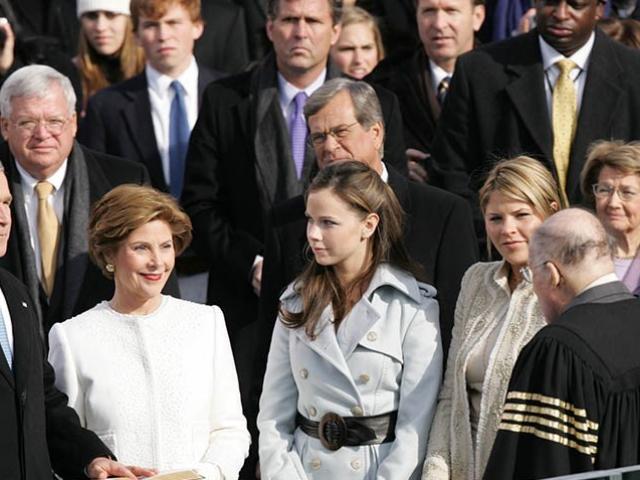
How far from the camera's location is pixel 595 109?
8633 mm

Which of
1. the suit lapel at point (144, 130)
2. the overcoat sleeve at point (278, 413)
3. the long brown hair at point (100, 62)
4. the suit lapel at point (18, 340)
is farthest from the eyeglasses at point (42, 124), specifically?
the long brown hair at point (100, 62)

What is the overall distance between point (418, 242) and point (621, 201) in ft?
2.83

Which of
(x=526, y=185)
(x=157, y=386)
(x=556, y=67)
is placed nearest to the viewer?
(x=157, y=386)

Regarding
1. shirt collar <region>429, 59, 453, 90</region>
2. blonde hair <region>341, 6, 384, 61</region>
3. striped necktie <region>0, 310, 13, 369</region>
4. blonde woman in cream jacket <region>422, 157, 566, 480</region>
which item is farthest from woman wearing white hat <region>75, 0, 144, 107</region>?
striped necktie <region>0, 310, 13, 369</region>

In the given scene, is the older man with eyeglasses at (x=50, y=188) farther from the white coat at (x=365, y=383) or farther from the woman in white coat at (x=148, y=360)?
the white coat at (x=365, y=383)

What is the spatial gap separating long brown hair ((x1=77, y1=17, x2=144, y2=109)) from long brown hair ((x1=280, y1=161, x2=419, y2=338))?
4.07 meters

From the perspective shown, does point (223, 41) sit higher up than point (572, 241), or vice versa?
point (223, 41)

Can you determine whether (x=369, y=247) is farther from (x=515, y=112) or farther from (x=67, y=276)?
(x=515, y=112)

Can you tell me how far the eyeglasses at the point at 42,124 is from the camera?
27.2ft

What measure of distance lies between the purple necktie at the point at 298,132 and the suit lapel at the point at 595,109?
1326 millimetres

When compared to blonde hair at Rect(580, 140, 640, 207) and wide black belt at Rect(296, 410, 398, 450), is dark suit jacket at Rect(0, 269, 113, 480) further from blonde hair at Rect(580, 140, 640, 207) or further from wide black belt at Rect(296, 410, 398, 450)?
blonde hair at Rect(580, 140, 640, 207)

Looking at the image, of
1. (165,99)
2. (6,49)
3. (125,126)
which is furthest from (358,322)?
(6,49)

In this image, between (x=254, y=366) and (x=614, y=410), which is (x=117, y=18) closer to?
Result: (x=254, y=366)

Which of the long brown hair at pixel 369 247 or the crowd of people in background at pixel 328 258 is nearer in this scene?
the crowd of people in background at pixel 328 258
